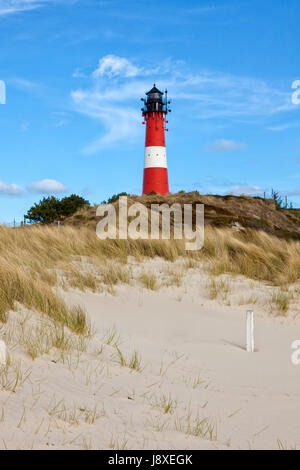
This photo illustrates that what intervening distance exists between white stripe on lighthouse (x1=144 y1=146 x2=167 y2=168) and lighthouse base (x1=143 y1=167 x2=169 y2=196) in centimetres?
36

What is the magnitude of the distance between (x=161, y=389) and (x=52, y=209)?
2371 centimetres

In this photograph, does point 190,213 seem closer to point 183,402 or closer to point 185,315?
point 185,315

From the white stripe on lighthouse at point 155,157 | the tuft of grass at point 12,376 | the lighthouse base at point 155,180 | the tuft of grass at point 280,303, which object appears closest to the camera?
the tuft of grass at point 12,376

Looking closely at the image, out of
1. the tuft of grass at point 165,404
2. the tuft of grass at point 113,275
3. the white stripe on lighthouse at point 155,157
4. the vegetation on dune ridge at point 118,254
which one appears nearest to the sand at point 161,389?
the tuft of grass at point 165,404

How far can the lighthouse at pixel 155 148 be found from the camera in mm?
30172

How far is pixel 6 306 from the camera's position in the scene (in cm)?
475

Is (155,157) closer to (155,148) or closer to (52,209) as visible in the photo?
(155,148)

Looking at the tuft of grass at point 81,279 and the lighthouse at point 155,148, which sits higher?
the lighthouse at point 155,148

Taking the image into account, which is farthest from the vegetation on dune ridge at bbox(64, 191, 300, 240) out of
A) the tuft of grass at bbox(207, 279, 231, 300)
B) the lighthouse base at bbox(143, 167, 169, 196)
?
the lighthouse base at bbox(143, 167, 169, 196)

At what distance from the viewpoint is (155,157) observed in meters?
30.7

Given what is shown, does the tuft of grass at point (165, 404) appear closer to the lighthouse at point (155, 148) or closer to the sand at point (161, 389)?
the sand at point (161, 389)

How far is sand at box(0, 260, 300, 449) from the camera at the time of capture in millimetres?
2533

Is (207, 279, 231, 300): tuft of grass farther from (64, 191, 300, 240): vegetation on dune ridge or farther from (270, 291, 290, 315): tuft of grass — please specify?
(64, 191, 300, 240): vegetation on dune ridge

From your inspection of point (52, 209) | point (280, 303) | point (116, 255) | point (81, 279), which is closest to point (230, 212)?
point (116, 255)
